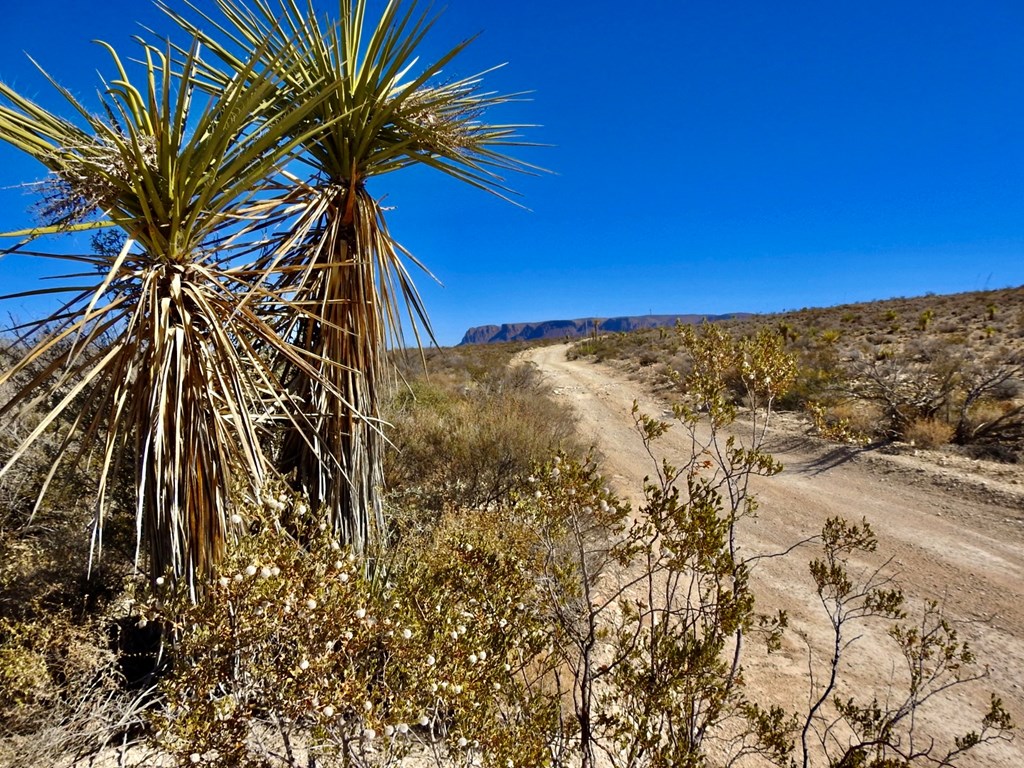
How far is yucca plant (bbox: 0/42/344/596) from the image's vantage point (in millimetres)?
2080

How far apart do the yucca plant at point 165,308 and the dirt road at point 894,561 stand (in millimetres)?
3823

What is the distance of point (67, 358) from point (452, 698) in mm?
1980

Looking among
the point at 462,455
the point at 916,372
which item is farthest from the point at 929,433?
the point at 462,455

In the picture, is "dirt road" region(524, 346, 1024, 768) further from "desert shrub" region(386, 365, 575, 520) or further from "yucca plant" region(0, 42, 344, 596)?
"yucca plant" region(0, 42, 344, 596)

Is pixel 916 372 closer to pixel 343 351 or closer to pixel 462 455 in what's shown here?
pixel 462 455

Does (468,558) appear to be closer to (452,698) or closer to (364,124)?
(452,698)

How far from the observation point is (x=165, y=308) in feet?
7.38

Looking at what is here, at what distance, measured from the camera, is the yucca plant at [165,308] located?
2.08 metres

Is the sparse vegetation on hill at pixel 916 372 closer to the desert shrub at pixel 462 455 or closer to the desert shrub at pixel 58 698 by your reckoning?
the desert shrub at pixel 462 455

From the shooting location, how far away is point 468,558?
2447 millimetres

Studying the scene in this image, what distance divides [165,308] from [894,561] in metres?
6.48

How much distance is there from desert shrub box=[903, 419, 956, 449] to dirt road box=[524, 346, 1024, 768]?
0.83 m

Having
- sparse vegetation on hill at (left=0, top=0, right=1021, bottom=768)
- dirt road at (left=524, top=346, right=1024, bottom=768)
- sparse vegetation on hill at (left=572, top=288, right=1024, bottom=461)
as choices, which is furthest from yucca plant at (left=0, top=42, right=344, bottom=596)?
dirt road at (left=524, top=346, right=1024, bottom=768)

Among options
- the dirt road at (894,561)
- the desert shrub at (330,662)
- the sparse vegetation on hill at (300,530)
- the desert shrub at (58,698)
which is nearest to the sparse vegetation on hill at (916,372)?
the dirt road at (894,561)
